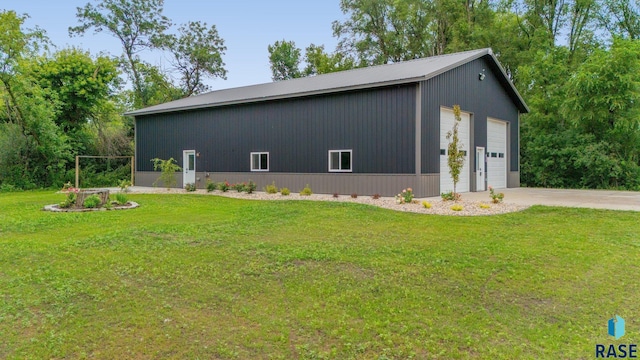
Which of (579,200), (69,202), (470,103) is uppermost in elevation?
(470,103)

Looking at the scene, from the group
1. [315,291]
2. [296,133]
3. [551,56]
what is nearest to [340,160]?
[296,133]

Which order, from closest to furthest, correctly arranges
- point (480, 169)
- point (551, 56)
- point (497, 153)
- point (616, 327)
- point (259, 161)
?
point (616, 327) < point (480, 169) < point (259, 161) < point (497, 153) < point (551, 56)

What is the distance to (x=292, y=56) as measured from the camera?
3897 centimetres

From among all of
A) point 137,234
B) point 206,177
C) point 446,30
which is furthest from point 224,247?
point 446,30

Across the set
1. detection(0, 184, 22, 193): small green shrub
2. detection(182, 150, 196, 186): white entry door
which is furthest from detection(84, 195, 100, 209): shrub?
detection(0, 184, 22, 193): small green shrub

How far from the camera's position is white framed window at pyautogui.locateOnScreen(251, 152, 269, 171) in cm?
1623

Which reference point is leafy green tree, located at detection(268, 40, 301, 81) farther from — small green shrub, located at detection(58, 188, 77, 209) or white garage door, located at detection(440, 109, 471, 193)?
small green shrub, located at detection(58, 188, 77, 209)

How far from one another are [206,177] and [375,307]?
15.4m

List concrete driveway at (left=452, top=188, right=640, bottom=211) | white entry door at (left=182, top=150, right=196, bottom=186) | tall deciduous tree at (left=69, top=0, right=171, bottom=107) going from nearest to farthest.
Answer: concrete driveway at (left=452, top=188, right=640, bottom=211) < white entry door at (left=182, top=150, right=196, bottom=186) < tall deciduous tree at (left=69, top=0, right=171, bottom=107)

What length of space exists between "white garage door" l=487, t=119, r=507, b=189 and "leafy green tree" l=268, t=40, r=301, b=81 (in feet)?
80.1

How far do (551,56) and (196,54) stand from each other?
25168mm

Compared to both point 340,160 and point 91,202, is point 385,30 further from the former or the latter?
point 91,202

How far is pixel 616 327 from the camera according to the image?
336 centimetres

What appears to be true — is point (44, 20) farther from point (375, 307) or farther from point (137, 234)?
point (375, 307)
